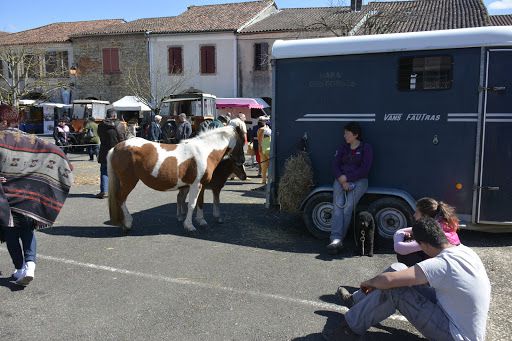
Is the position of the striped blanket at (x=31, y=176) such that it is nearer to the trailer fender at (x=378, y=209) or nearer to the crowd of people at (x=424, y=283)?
the crowd of people at (x=424, y=283)

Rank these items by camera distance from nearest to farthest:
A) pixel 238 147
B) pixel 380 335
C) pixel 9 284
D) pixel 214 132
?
pixel 380 335
pixel 9 284
pixel 214 132
pixel 238 147

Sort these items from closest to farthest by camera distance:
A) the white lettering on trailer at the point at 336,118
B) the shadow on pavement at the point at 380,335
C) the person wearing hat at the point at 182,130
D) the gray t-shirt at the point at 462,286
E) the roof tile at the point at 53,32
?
the gray t-shirt at the point at 462,286, the shadow on pavement at the point at 380,335, the white lettering on trailer at the point at 336,118, the person wearing hat at the point at 182,130, the roof tile at the point at 53,32

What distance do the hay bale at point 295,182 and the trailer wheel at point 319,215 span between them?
152mm

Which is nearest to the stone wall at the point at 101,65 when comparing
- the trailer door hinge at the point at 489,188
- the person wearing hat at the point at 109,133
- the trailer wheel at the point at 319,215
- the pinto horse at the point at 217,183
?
the person wearing hat at the point at 109,133

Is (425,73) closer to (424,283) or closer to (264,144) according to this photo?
(424,283)

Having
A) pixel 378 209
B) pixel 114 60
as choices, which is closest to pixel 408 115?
pixel 378 209

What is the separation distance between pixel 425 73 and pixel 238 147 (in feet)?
10.1

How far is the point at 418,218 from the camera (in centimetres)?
380

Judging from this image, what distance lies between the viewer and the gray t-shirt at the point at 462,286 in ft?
9.64

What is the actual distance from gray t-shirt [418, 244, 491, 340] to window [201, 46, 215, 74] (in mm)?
30876

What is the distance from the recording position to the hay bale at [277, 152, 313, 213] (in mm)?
6430

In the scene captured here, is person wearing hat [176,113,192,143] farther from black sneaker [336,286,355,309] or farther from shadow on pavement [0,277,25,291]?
black sneaker [336,286,355,309]

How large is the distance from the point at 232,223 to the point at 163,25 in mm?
30034

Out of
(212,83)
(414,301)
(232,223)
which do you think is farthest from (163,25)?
(414,301)
